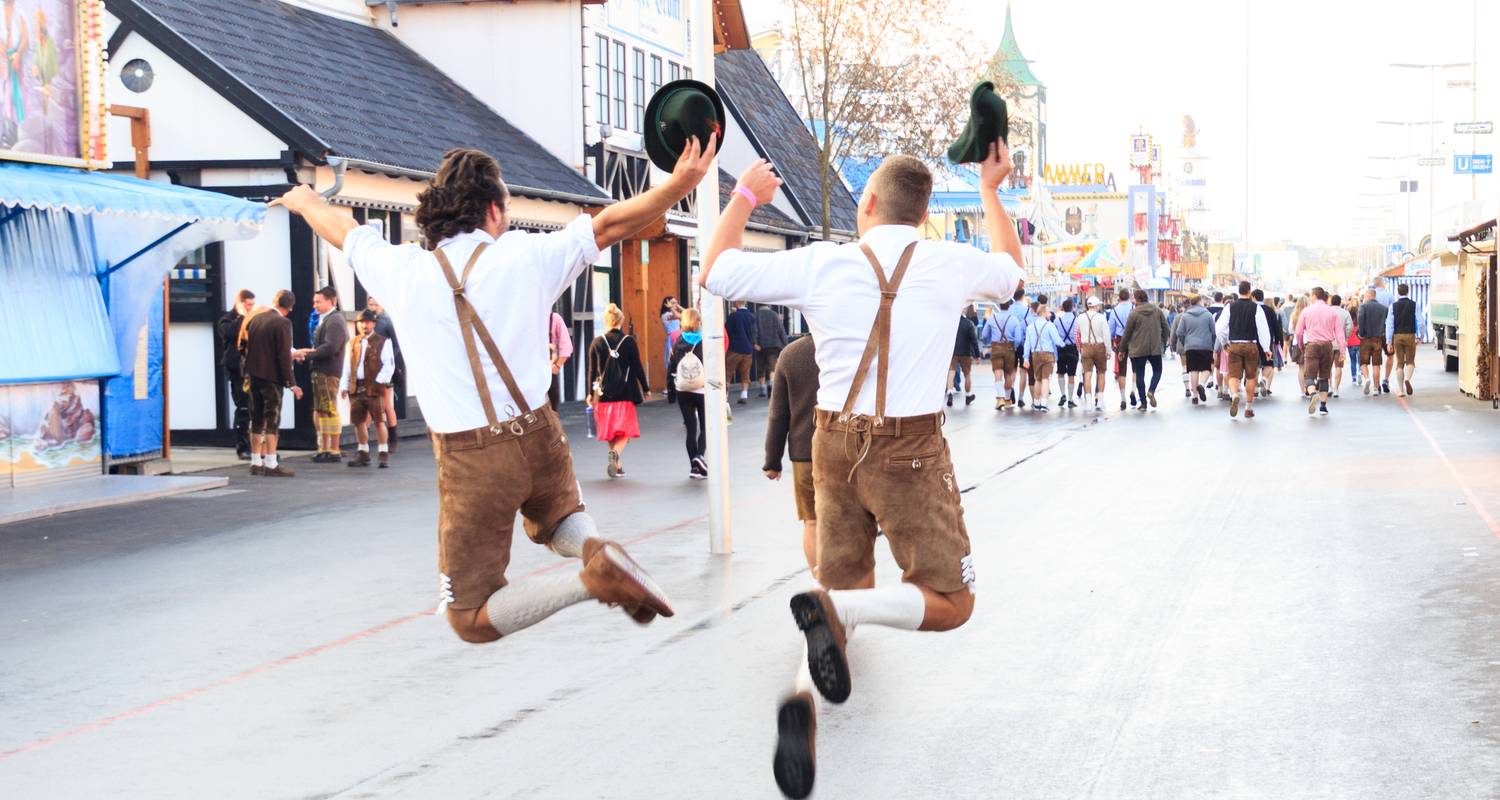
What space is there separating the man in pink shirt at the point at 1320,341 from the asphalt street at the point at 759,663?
398 inches

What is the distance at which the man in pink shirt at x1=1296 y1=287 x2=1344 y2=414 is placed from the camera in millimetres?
25031

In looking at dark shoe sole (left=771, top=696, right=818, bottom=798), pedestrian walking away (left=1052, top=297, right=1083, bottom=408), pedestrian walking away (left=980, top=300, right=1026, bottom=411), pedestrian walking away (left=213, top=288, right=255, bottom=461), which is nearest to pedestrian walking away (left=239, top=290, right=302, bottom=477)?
pedestrian walking away (left=213, top=288, right=255, bottom=461)

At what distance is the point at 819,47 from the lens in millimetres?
39031

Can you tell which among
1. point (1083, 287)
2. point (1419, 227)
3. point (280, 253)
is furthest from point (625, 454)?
point (1419, 227)

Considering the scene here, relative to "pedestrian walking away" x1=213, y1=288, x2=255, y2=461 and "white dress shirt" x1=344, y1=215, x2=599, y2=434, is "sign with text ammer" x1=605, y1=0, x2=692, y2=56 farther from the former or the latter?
"white dress shirt" x1=344, y1=215, x2=599, y2=434

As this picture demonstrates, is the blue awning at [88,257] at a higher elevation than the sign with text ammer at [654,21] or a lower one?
lower

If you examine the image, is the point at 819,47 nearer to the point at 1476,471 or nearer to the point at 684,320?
the point at 684,320

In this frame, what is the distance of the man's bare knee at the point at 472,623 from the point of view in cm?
540

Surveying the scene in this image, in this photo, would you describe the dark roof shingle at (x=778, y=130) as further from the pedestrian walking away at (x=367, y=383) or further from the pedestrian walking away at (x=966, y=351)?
the pedestrian walking away at (x=367, y=383)

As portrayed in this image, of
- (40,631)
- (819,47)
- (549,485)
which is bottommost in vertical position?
(40,631)

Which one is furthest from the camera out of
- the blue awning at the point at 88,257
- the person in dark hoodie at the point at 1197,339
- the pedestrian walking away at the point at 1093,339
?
the person in dark hoodie at the point at 1197,339

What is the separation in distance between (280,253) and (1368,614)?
15.8 metres

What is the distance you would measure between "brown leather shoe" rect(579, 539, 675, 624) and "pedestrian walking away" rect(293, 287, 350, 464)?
14942 mm

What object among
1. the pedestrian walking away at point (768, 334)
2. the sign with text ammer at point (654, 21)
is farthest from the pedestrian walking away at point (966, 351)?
the sign with text ammer at point (654, 21)
